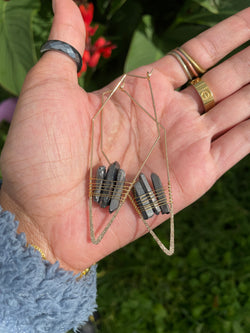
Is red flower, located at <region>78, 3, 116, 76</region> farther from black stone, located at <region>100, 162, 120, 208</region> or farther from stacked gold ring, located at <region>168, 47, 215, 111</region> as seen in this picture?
black stone, located at <region>100, 162, 120, 208</region>

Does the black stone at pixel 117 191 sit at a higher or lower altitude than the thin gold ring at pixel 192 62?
lower

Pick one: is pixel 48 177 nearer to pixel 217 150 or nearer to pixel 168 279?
pixel 217 150

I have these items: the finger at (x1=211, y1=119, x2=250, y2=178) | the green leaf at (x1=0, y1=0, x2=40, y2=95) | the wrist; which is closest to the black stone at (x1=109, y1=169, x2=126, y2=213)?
the wrist

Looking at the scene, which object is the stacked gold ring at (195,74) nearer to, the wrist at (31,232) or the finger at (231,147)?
the finger at (231,147)

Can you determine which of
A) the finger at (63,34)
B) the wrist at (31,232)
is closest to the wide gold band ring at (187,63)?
the finger at (63,34)

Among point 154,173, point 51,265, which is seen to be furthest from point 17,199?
point 154,173
